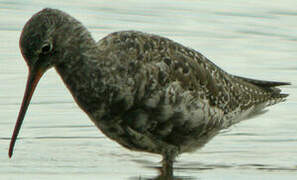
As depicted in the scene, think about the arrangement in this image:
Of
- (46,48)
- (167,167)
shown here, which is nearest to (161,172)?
(167,167)

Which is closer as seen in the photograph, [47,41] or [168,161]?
[47,41]

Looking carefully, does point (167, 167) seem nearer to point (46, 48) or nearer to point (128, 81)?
point (128, 81)

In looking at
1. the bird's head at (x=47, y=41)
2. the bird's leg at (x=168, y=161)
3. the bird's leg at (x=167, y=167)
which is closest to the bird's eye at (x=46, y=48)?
the bird's head at (x=47, y=41)

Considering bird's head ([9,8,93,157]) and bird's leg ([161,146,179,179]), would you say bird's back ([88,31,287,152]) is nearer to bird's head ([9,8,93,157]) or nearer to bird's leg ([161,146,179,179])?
bird's leg ([161,146,179,179])

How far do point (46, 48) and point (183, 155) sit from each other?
312cm

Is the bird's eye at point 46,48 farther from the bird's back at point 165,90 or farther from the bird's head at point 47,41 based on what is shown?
the bird's back at point 165,90

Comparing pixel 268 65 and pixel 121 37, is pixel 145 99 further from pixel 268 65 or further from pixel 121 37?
pixel 268 65

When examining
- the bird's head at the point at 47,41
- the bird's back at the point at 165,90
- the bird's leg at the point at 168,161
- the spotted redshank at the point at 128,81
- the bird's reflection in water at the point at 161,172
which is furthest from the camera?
the bird's leg at the point at 168,161

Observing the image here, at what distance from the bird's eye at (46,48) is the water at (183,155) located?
1553mm

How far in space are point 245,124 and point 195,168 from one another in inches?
85.0

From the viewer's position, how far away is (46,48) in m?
10.7

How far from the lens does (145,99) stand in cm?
1112

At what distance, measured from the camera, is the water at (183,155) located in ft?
39.1

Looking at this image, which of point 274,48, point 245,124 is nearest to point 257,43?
point 274,48
